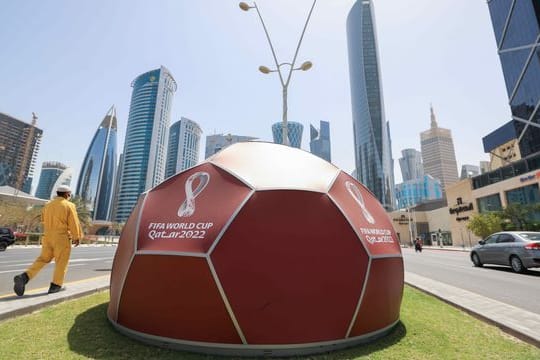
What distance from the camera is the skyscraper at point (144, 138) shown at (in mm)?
127000

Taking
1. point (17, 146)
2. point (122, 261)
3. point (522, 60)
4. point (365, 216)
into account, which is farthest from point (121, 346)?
point (17, 146)

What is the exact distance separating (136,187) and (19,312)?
134566 mm

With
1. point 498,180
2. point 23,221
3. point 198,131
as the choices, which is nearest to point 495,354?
point 498,180

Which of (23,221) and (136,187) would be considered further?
(136,187)

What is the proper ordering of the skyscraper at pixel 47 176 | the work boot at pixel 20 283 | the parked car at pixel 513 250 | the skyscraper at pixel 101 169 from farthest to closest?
the skyscraper at pixel 47 176 → the skyscraper at pixel 101 169 → the parked car at pixel 513 250 → the work boot at pixel 20 283

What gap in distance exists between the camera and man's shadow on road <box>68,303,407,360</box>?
284cm

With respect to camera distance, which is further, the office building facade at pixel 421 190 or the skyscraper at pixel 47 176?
the office building facade at pixel 421 190

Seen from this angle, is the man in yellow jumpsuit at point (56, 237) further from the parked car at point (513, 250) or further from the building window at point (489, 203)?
the building window at point (489, 203)

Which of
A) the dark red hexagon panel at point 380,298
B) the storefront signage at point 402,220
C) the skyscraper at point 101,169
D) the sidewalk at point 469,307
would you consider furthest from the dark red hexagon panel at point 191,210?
the skyscraper at point 101,169

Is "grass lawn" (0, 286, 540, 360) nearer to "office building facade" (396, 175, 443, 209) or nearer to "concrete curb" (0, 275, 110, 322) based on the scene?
"concrete curb" (0, 275, 110, 322)

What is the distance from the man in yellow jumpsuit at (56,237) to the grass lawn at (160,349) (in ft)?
3.31

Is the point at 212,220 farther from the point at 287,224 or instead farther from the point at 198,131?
the point at 198,131

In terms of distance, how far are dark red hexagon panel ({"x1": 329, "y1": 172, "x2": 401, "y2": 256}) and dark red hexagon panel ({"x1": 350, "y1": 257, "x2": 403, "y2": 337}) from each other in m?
0.18

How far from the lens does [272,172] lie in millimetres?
3674
